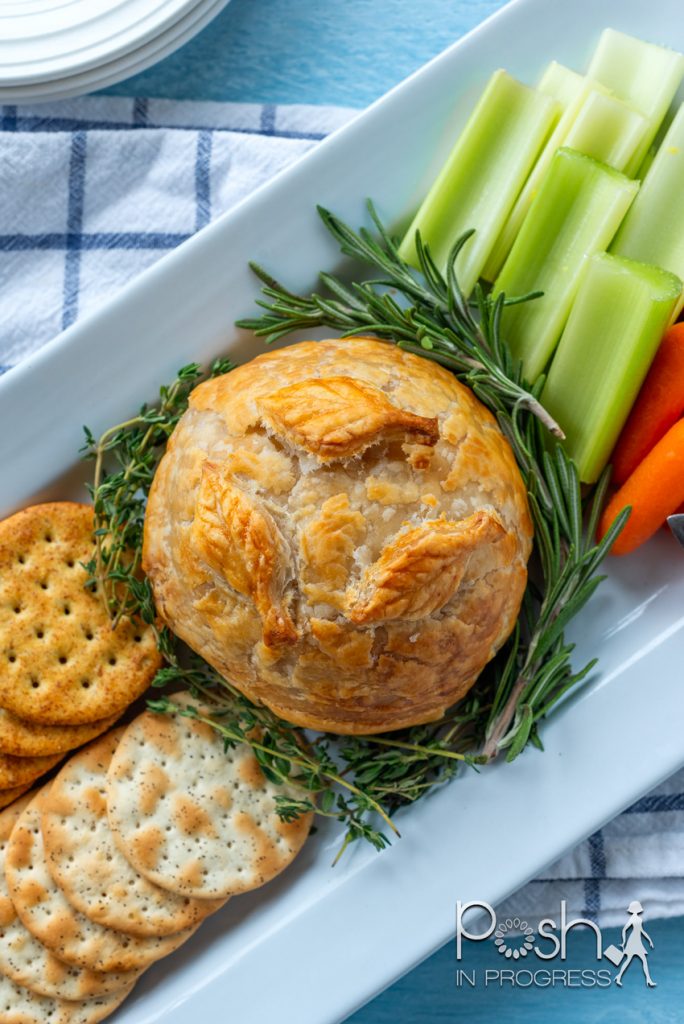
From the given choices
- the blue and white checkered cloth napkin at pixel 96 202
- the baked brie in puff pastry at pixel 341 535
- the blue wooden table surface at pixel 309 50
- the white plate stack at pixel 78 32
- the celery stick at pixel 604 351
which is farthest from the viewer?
the blue wooden table surface at pixel 309 50

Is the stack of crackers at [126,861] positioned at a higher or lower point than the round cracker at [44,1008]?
higher

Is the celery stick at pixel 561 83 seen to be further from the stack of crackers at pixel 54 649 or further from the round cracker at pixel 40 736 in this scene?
the round cracker at pixel 40 736

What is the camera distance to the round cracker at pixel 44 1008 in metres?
2.66

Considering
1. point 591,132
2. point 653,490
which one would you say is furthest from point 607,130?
point 653,490

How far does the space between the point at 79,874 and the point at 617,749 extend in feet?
4.87

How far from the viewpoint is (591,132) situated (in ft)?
8.49

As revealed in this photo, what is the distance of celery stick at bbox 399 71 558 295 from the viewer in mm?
2631

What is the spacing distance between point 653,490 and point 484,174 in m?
0.97

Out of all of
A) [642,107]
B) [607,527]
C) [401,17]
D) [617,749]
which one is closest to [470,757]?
[617,749]

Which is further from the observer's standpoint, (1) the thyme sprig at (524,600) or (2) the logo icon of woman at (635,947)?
(2) the logo icon of woman at (635,947)

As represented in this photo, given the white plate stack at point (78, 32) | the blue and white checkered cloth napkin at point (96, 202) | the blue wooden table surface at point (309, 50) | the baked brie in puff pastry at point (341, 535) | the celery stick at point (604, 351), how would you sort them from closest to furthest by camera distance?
the baked brie in puff pastry at point (341, 535) < the celery stick at point (604, 351) < the white plate stack at point (78, 32) < the blue and white checkered cloth napkin at point (96, 202) < the blue wooden table surface at point (309, 50)

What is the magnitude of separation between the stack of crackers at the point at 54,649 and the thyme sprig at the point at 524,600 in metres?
0.08

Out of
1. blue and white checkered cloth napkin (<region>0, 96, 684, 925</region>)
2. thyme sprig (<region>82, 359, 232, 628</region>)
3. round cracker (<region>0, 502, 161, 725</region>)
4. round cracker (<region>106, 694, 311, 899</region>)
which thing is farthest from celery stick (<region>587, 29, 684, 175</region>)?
round cracker (<region>106, 694, 311, 899</region>)

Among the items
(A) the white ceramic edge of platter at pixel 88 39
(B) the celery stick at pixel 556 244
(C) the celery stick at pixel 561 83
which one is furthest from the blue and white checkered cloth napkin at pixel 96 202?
(B) the celery stick at pixel 556 244
